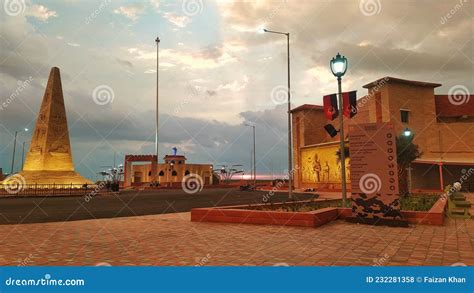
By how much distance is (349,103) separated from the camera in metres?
12.4

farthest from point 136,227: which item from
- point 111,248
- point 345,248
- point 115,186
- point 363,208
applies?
point 115,186

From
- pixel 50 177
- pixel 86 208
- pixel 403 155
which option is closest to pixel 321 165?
pixel 403 155

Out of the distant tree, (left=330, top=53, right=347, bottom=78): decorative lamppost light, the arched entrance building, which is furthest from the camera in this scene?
the arched entrance building

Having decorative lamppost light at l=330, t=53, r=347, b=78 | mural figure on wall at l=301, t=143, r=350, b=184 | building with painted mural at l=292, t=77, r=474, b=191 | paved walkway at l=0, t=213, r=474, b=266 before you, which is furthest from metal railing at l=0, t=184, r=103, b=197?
building with painted mural at l=292, t=77, r=474, b=191

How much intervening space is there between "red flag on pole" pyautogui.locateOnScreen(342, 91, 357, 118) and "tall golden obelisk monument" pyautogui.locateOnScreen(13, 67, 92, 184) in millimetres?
30483

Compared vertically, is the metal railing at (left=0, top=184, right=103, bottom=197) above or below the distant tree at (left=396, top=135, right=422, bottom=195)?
below

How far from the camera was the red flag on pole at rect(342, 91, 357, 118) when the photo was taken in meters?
12.4

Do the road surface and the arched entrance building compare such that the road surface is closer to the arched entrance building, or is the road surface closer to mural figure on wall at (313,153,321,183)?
mural figure on wall at (313,153,321,183)

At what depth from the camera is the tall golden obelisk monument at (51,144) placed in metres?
32.7

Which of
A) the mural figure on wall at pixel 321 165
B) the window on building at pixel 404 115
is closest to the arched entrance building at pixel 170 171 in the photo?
the mural figure on wall at pixel 321 165

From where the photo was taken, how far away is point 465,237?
26.6 feet

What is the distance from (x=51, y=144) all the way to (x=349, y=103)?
101 ft

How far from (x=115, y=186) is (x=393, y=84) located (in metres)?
36.2

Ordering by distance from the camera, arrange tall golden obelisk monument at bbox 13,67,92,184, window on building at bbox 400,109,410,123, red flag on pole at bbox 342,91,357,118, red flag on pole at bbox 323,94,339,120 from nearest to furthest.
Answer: red flag on pole at bbox 342,91,357,118 → red flag on pole at bbox 323,94,339,120 → tall golden obelisk monument at bbox 13,67,92,184 → window on building at bbox 400,109,410,123
